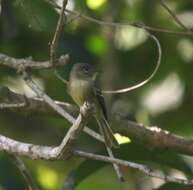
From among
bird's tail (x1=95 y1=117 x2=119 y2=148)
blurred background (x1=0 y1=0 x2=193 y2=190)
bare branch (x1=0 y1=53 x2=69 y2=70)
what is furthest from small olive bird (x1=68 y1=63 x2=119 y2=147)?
blurred background (x1=0 y1=0 x2=193 y2=190)

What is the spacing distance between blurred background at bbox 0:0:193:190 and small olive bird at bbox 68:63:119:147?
1.92 feet

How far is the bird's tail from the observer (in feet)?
9.89

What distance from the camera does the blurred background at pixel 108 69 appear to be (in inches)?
168

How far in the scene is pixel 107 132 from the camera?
3096mm

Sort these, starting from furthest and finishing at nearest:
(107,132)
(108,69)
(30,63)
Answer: (108,69), (107,132), (30,63)

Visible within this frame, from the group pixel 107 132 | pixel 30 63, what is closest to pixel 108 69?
pixel 107 132

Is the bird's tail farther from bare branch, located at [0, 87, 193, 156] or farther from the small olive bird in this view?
bare branch, located at [0, 87, 193, 156]

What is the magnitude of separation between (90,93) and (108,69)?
1.35m

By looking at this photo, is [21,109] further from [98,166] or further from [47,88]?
[47,88]

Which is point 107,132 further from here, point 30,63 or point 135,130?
point 30,63

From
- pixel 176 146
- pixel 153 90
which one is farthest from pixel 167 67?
pixel 176 146

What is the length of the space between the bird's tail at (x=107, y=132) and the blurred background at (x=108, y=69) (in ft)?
2.87

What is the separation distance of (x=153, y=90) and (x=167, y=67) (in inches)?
7.2

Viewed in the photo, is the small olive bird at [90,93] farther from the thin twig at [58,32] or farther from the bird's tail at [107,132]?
the thin twig at [58,32]
